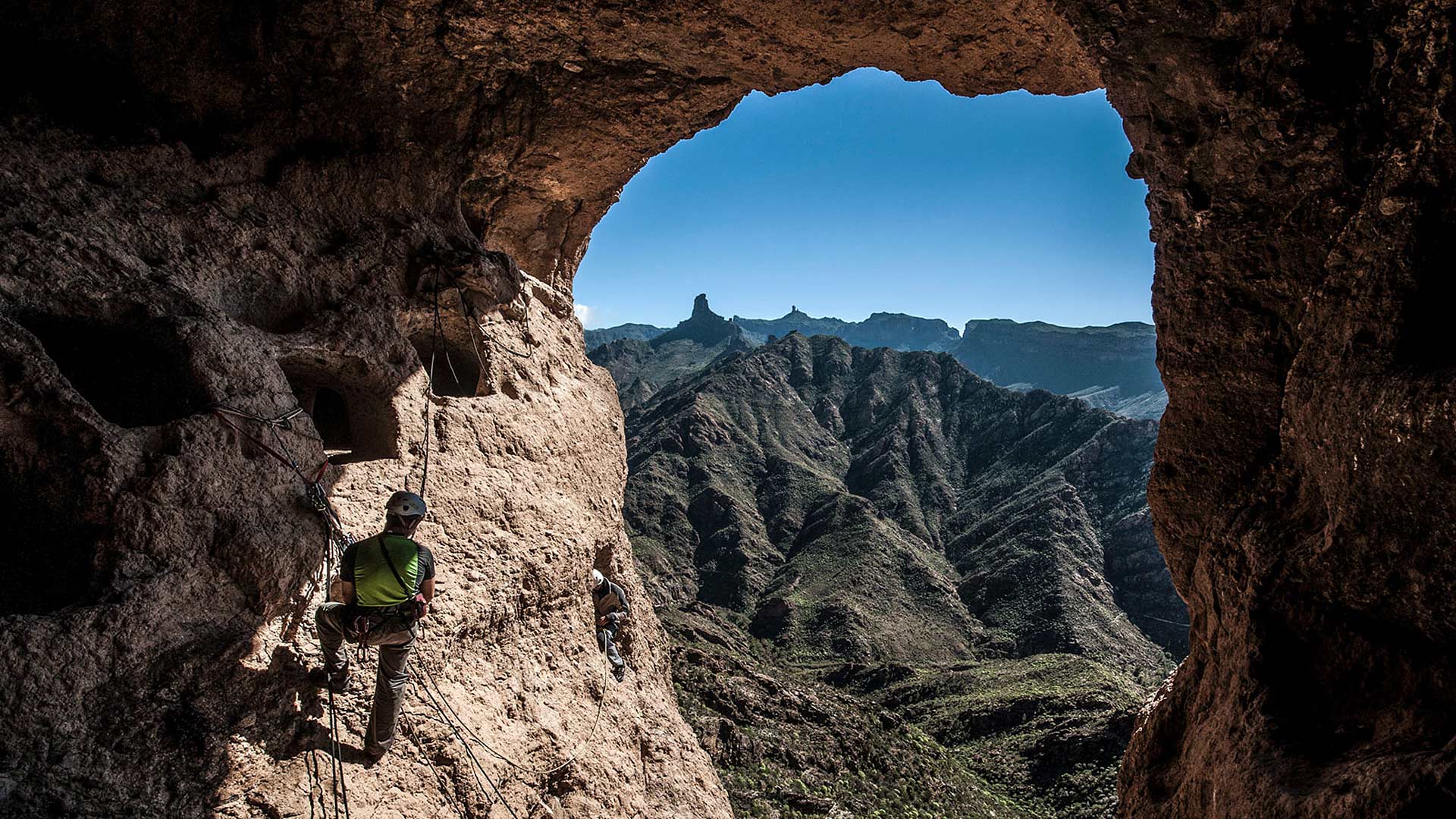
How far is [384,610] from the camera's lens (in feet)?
16.6

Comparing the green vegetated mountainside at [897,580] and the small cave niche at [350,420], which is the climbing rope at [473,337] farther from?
the green vegetated mountainside at [897,580]

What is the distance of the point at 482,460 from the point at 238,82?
449 centimetres

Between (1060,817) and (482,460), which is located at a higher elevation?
(482,460)

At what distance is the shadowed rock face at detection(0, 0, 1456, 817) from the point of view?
397cm

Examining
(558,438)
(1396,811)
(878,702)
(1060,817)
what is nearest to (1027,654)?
(878,702)

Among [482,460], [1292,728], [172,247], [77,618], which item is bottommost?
[77,618]

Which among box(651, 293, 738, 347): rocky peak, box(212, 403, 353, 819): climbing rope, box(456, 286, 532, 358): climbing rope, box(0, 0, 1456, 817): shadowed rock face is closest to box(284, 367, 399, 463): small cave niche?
box(0, 0, 1456, 817): shadowed rock face

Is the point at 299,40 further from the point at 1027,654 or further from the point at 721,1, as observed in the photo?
the point at 1027,654

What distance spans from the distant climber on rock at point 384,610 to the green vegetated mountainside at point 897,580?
16.8 metres

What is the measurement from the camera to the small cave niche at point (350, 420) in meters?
7.21

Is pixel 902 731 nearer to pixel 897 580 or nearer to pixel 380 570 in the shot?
pixel 897 580

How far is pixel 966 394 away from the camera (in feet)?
327

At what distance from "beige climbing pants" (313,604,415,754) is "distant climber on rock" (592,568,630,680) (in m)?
3.54

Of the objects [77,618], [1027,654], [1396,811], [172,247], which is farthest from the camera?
[1027,654]
